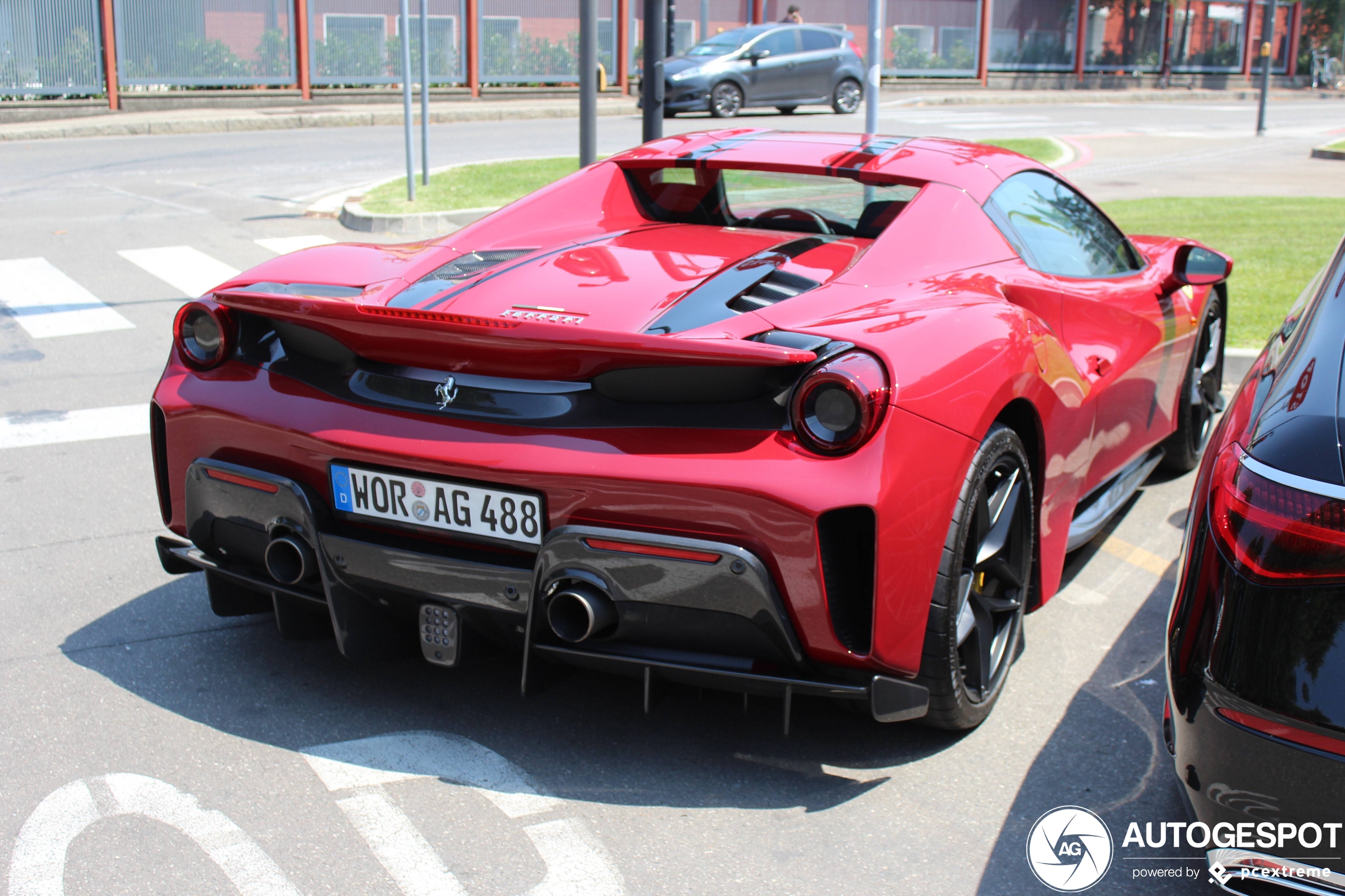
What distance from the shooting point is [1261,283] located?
28.0 ft

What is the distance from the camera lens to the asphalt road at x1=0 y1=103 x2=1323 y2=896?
8.79ft

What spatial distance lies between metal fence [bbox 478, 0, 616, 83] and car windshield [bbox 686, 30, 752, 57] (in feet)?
13.2

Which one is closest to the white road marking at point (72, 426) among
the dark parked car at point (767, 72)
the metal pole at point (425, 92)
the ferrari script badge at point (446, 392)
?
the ferrari script badge at point (446, 392)

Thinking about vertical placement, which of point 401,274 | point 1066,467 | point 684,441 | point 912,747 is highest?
point 401,274

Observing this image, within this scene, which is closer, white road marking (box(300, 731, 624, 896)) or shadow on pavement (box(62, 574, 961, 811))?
white road marking (box(300, 731, 624, 896))

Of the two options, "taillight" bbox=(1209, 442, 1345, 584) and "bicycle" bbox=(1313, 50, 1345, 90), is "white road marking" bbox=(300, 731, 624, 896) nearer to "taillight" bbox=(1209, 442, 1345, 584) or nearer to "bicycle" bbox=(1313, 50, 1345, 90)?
"taillight" bbox=(1209, 442, 1345, 584)

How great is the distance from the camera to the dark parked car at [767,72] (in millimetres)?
22703

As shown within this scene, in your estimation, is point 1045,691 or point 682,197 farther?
point 682,197

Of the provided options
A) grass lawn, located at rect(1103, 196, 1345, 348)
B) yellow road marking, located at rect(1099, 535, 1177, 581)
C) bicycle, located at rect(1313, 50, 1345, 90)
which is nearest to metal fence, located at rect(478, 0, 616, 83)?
grass lawn, located at rect(1103, 196, 1345, 348)

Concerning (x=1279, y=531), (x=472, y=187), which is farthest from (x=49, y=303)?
(x=1279, y=531)

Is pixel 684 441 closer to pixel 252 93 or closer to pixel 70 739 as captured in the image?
pixel 70 739

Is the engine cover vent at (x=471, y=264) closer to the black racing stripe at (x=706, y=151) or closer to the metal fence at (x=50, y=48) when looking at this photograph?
the black racing stripe at (x=706, y=151)

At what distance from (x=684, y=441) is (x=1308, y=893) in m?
1.41

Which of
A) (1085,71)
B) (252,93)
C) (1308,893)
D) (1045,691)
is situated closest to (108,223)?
(1045,691)
